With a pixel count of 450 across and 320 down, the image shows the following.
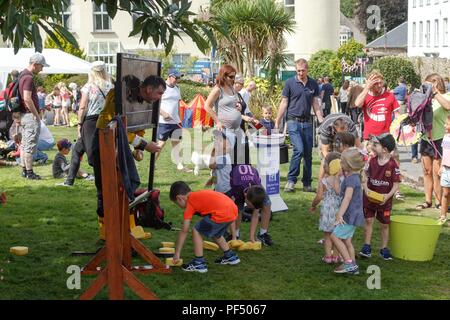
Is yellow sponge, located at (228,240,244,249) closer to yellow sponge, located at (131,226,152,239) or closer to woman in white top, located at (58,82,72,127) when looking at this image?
yellow sponge, located at (131,226,152,239)

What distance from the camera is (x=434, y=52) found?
222 feet

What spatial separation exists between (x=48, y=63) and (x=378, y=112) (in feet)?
61.8

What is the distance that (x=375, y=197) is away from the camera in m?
8.07

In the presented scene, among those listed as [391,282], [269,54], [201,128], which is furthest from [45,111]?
[391,282]

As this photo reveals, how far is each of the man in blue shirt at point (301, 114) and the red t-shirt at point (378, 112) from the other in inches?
45.4

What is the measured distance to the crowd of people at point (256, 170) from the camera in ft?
24.0

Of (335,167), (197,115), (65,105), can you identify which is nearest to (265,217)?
(335,167)

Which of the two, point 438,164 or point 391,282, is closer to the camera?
point 391,282

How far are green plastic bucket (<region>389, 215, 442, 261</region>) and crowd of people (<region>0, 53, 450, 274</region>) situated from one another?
11 centimetres

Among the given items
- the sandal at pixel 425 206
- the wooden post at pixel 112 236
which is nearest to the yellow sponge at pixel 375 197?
the wooden post at pixel 112 236

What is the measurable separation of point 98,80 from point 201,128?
32.5ft

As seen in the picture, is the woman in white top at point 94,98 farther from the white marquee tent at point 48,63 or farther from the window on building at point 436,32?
the window on building at point 436,32

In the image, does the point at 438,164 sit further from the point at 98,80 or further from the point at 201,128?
the point at 201,128

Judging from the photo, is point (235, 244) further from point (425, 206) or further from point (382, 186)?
point (425, 206)
